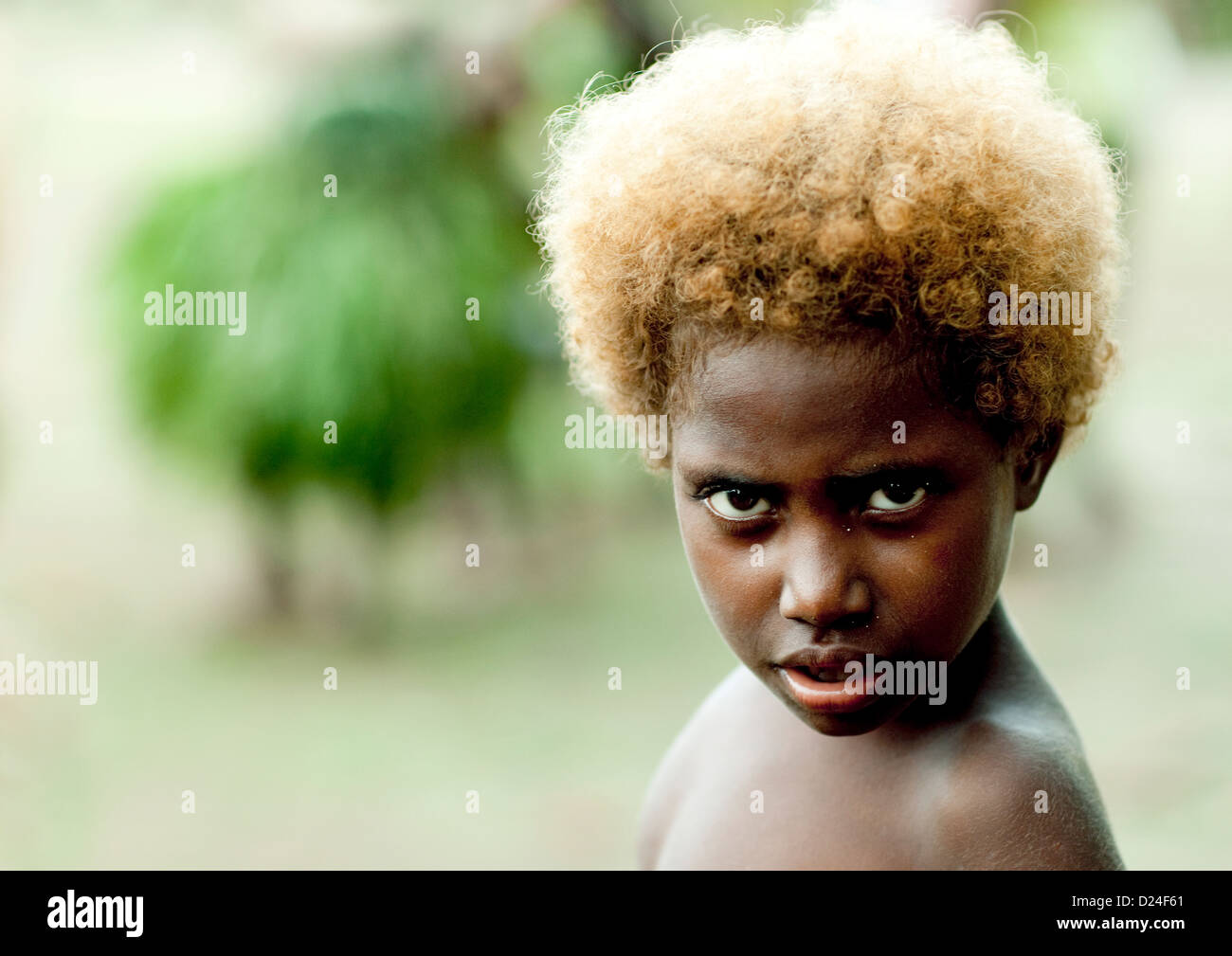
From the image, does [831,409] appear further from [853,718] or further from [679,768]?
[679,768]

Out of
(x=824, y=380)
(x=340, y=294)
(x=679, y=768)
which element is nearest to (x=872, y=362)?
(x=824, y=380)

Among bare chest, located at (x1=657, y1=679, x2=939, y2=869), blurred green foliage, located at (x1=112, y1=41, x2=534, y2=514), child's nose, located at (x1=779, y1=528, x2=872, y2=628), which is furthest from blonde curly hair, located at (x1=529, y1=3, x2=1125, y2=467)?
blurred green foliage, located at (x1=112, y1=41, x2=534, y2=514)

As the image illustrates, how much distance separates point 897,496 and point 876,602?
0.06 meters

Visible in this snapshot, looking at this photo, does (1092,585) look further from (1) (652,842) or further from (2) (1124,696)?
(1) (652,842)

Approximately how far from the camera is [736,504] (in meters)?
0.70

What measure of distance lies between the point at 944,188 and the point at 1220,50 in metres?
2.52

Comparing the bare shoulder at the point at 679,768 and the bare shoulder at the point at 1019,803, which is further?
the bare shoulder at the point at 679,768

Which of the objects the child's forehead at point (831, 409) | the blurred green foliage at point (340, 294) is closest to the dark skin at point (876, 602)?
the child's forehead at point (831, 409)

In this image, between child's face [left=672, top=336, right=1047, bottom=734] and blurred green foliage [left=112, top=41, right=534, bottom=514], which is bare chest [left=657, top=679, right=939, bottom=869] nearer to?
child's face [left=672, top=336, right=1047, bottom=734]

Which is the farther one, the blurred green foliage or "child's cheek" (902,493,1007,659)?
the blurred green foliage

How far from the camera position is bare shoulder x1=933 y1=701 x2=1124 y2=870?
2.34 ft

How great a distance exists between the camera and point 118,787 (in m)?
2.36

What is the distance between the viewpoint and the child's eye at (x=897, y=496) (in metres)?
0.67

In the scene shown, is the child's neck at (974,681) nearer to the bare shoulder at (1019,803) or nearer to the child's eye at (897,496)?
the bare shoulder at (1019,803)
